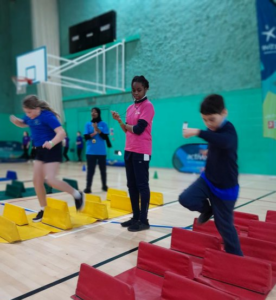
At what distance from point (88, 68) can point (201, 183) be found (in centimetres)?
1097

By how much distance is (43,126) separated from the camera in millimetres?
3006

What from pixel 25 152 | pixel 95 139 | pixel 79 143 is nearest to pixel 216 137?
pixel 95 139

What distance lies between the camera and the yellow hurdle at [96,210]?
330 cm

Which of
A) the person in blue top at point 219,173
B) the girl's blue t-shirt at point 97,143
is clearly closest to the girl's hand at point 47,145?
the person in blue top at point 219,173

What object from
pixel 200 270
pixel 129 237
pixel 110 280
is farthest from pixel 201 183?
pixel 129 237

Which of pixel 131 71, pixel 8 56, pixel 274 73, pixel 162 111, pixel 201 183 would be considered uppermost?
pixel 8 56

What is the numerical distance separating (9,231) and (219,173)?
1929 millimetres

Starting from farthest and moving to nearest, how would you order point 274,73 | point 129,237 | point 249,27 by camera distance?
point 249,27
point 274,73
point 129,237

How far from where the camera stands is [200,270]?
78.4 inches

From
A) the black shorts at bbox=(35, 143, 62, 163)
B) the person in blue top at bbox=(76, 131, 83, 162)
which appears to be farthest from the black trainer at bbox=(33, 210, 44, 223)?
the person in blue top at bbox=(76, 131, 83, 162)

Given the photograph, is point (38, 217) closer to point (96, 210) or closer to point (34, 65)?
point (96, 210)

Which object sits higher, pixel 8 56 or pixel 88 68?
pixel 8 56

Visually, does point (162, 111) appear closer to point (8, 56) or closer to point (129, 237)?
point (129, 237)

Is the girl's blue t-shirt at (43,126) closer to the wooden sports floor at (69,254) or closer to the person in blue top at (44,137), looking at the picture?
the person in blue top at (44,137)
